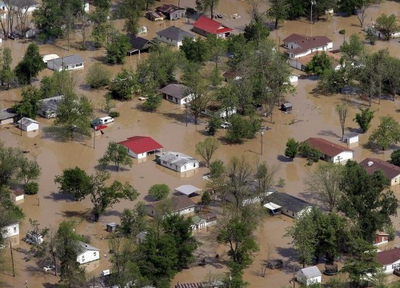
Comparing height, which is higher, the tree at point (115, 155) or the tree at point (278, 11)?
the tree at point (115, 155)

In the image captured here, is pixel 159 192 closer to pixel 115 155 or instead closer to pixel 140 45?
pixel 115 155

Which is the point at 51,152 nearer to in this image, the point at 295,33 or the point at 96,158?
the point at 96,158

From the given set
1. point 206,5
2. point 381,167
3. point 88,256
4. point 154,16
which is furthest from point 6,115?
point 206,5

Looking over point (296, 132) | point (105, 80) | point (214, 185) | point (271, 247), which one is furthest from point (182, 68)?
point (271, 247)

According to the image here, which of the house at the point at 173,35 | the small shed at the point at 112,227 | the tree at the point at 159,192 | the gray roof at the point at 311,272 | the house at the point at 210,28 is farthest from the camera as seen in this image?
the house at the point at 210,28

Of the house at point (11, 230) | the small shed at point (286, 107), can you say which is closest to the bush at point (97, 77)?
the small shed at point (286, 107)

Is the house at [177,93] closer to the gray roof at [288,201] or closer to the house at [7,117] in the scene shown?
the house at [7,117]
